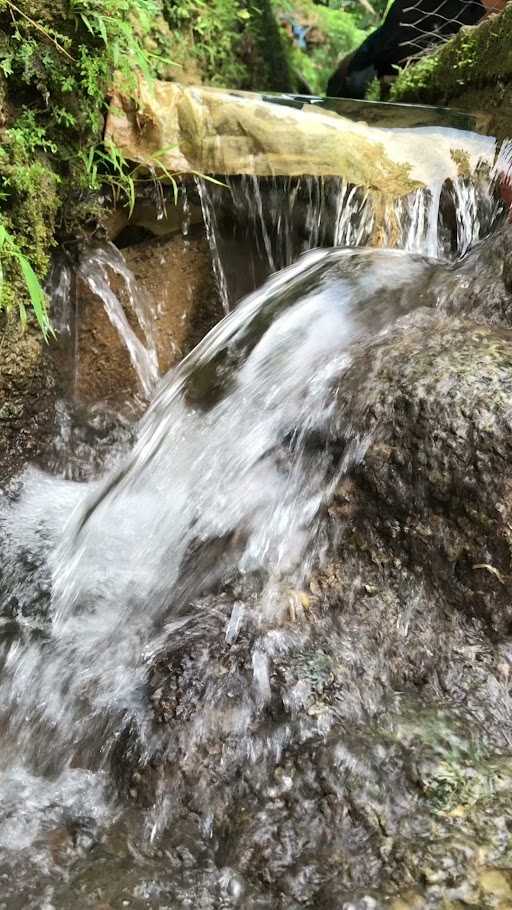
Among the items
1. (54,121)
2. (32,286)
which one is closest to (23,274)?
(32,286)

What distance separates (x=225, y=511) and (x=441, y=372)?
39.2 inches

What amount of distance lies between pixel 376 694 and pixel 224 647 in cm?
50

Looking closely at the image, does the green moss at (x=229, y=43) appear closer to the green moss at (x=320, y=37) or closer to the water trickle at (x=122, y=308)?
the green moss at (x=320, y=37)

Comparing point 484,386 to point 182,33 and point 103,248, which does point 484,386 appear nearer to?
point 103,248

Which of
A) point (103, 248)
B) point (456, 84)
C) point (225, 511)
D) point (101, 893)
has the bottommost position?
point (101, 893)

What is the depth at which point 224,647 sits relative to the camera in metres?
2.19

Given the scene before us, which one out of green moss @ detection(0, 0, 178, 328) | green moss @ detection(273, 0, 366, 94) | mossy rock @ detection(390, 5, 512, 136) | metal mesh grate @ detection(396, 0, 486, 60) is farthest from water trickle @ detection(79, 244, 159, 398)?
green moss @ detection(273, 0, 366, 94)

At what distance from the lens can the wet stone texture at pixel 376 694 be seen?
1711 millimetres

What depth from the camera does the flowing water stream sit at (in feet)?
5.88

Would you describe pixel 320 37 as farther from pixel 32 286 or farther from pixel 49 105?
pixel 32 286

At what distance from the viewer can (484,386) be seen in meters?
2.27

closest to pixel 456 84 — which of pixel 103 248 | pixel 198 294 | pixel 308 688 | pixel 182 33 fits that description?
pixel 182 33

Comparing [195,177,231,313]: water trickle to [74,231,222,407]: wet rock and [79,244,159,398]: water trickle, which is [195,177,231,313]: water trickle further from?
[79,244,159,398]: water trickle

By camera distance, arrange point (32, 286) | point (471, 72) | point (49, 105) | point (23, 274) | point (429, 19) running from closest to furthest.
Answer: point (32, 286) → point (23, 274) → point (49, 105) → point (471, 72) → point (429, 19)
